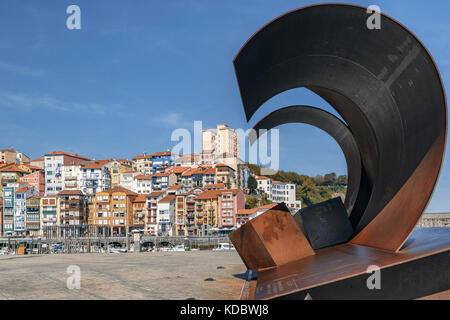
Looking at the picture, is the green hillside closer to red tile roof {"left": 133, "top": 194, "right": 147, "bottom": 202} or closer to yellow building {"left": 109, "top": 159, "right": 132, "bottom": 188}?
yellow building {"left": 109, "top": 159, "right": 132, "bottom": 188}

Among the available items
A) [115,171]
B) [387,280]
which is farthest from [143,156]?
[387,280]

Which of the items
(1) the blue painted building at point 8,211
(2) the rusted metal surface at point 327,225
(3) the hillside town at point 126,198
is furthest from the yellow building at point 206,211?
(2) the rusted metal surface at point 327,225

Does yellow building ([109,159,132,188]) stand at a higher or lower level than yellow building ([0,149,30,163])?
lower

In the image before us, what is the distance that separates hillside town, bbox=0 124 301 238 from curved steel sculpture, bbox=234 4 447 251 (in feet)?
→ 214

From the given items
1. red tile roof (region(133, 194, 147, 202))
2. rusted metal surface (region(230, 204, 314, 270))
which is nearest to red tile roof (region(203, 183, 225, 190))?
red tile roof (region(133, 194, 147, 202))

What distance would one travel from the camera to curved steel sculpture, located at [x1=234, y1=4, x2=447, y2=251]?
867 cm

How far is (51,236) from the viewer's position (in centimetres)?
8706

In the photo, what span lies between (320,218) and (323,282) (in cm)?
627

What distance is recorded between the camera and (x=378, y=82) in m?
10.8

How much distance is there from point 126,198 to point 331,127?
75.0 metres

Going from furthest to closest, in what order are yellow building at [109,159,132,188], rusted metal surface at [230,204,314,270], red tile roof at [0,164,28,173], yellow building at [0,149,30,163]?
yellow building at [0,149,30,163], yellow building at [109,159,132,188], red tile roof at [0,164,28,173], rusted metal surface at [230,204,314,270]

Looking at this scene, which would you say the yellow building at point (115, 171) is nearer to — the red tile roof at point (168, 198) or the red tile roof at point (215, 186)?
the red tile roof at point (168, 198)

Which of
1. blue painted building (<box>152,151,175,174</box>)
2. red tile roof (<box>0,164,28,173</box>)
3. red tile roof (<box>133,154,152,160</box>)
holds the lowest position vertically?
red tile roof (<box>0,164,28,173</box>)
